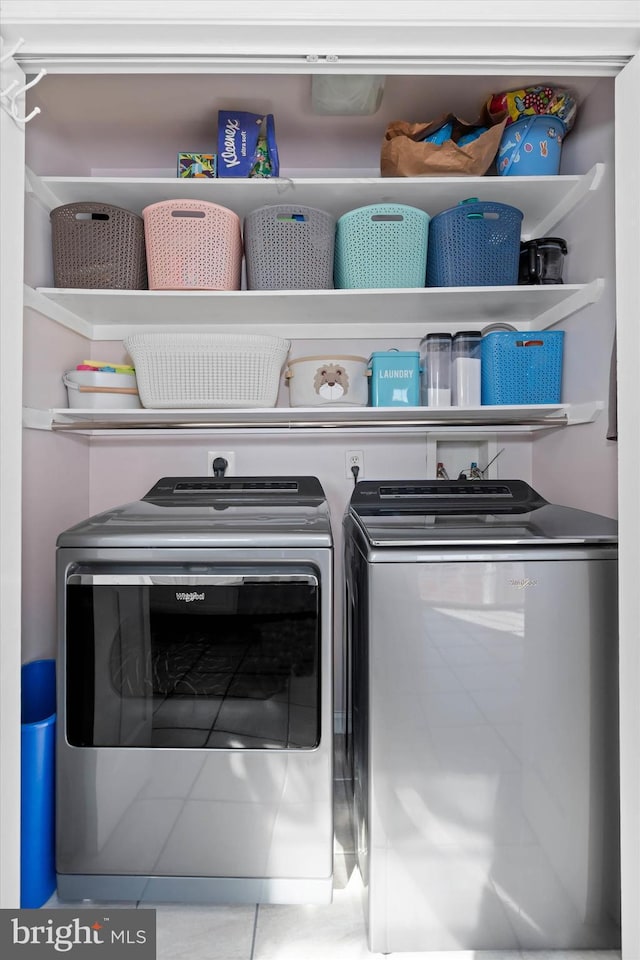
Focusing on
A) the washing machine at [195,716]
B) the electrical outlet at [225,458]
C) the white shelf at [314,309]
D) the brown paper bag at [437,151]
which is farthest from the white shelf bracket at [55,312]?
the brown paper bag at [437,151]

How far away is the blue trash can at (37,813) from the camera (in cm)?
145

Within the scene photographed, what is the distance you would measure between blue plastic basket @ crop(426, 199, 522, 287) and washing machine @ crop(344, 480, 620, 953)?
3.07 feet

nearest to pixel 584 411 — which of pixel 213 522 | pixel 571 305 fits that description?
pixel 571 305

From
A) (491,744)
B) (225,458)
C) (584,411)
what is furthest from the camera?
(225,458)

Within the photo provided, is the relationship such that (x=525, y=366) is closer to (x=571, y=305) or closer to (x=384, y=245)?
(x=571, y=305)

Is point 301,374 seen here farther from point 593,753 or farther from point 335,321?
point 593,753

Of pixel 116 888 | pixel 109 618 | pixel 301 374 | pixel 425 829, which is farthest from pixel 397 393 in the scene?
pixel 116 888

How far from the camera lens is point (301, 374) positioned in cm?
193

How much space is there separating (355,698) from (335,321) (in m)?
1.31

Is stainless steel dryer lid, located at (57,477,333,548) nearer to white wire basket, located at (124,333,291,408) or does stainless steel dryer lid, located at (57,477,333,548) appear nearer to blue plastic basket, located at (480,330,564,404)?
white wire basket, located at (124,333,291,408)

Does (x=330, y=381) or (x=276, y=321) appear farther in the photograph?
(x=276, y=321)

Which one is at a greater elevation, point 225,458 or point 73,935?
point 225,458

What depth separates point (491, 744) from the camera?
1.36 meters

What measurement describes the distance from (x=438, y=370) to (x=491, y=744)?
1.13 metres
